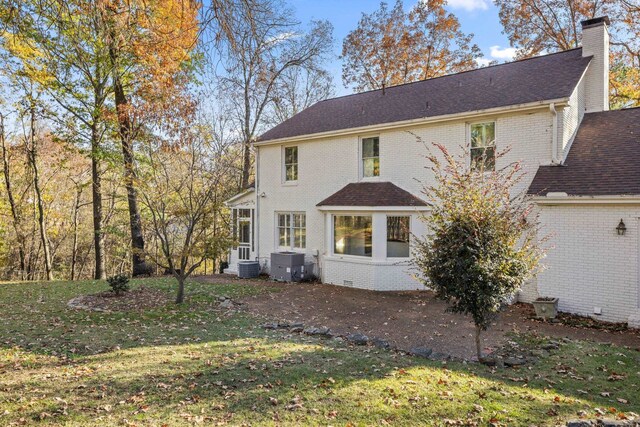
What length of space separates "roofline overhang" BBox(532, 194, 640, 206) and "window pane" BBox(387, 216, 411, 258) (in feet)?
14.3

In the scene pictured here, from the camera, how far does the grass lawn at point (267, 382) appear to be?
4.38 meters

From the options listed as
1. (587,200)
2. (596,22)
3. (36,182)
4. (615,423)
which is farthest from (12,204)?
(596,22)

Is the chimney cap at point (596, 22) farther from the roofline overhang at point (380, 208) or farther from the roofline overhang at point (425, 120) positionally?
the roofline overhang at point (380, 208)

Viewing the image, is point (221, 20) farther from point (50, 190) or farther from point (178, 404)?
point (50, 190)

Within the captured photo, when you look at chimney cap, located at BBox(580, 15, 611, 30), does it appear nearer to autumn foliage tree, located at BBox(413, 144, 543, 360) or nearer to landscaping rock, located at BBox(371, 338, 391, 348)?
autumn foliage tree, located at BBox(413, 144, 543, 360)

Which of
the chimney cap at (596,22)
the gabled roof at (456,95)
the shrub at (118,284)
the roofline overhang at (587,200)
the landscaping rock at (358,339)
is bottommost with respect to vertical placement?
the landscaping rock at (358,339)

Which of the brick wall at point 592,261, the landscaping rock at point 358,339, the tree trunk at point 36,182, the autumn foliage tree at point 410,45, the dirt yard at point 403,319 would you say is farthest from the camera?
the autumn foliage tree at point 410,45

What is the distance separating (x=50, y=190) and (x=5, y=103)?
6.21 metres

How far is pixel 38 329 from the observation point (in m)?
8.01

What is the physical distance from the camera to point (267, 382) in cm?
529

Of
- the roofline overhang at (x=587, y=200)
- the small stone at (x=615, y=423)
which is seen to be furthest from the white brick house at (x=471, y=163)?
the small stone at (x=615, y=423)

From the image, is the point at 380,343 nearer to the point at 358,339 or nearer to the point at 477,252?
the point at 358,339

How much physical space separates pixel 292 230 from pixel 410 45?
586 inches

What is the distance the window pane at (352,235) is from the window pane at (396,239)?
2.36 ft
